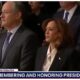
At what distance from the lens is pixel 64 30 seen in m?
5.44

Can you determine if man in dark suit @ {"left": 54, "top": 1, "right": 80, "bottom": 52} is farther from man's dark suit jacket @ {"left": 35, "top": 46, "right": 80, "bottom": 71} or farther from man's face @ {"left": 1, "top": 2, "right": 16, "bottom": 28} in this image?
man's face @ {"left": 1, "top": 2, "right": 16, "bottom": 28}

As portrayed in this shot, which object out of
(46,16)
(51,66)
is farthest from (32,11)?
(51,66)

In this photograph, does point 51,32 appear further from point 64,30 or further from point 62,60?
point 62,60

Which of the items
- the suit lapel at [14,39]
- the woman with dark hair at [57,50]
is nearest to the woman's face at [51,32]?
the woman with dark hair at [57,50]

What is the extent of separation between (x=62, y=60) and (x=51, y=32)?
0.25 m

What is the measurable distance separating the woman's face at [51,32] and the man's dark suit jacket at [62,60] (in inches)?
3.3

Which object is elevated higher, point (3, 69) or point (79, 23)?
point (79, 23)

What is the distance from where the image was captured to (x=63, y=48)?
17.9ft

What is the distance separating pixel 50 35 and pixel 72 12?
27cm

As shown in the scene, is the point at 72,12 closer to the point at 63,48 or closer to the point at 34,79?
the point at 63,48

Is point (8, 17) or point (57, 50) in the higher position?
point (8, 17)

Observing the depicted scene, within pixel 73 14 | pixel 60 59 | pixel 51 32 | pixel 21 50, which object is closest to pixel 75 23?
pixel 73 14

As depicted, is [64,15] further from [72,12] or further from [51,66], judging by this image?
[51,66]

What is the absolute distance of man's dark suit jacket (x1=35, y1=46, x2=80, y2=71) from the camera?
213 inches
